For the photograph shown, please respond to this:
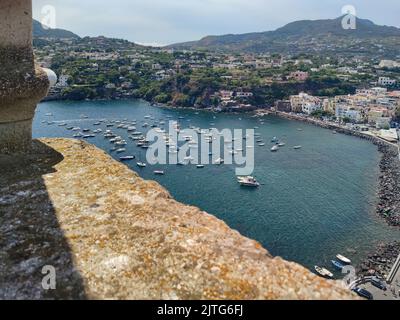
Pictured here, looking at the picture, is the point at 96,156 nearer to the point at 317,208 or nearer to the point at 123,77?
the point at 317,208

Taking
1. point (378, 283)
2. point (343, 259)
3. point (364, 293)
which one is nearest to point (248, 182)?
point (343, 259)

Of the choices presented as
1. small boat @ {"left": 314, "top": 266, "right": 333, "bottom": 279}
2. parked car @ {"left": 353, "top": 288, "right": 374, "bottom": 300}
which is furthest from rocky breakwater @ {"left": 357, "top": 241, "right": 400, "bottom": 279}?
parked car @ {"left": 353, "top": 288, "right": 374, "bottom": 300}

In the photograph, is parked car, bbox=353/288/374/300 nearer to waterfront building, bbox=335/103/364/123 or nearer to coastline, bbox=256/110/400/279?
coastline, bbox=256/110/400/279

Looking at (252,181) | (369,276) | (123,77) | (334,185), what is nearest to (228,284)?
(369,276)

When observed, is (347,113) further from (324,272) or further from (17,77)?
(17,77)

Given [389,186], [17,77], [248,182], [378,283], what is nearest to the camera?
[17,77]

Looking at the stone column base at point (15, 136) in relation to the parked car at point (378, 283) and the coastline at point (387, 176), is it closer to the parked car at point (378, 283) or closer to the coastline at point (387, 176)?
the parked car at point (378, 283)
